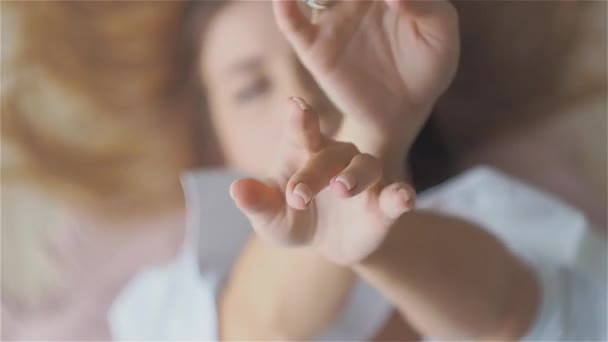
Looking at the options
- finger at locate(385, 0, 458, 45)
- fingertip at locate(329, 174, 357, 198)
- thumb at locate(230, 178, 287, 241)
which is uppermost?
finger at locate(385, 0, 458, 45)

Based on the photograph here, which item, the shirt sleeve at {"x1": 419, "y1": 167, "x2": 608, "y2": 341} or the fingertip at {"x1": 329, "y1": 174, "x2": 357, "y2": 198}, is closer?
the fingertip at {"x1": 329, "y1": 174, "x2": 357, "y2": 198}

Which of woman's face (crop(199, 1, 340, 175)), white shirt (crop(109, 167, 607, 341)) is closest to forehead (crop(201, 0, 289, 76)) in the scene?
woman's face (crop(199, 1, 340, 175))

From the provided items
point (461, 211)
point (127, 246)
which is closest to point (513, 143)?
point (461, 211)

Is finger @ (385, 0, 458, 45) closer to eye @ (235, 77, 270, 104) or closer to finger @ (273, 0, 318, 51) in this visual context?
finger @ (273, 0, 318, 51)

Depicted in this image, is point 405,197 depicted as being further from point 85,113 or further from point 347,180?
point 85,113

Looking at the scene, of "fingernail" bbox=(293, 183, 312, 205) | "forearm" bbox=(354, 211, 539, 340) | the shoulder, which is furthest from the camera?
the shoulder

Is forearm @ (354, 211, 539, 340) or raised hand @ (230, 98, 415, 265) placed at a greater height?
raised hand @ (230, 98, 415, 265)

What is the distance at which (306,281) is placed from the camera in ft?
1.65

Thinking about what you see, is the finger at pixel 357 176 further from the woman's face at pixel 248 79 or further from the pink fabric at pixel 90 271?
the pink fabric at pixel 90 271

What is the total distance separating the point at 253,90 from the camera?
67cm

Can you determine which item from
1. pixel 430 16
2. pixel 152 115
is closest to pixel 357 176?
pixel 430 16

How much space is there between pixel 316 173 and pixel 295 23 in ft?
0.29

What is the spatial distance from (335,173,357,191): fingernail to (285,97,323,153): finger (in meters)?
0.04

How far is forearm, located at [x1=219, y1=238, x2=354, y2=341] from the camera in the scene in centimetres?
50
